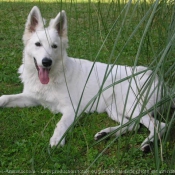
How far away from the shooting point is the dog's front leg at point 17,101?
3697mm

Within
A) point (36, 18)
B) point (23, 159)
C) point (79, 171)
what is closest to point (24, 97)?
point (36, 18)

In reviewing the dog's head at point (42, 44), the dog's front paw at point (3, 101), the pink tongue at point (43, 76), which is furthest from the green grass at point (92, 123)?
the dog's head at point (42, 44)

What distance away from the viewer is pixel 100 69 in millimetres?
3943

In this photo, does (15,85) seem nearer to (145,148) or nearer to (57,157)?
(57,157)

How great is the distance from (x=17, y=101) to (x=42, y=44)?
787 millimetres

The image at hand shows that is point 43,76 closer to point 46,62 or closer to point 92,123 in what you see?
point 46,62

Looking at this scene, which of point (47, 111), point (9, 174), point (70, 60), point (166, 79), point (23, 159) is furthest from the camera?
point (70, 60)

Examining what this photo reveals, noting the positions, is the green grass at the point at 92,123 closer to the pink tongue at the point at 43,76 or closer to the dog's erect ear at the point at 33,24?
the pink tongue at the point at 43,76

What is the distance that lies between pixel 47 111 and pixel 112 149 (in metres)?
1.15

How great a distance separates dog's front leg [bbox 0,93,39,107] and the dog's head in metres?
0.31

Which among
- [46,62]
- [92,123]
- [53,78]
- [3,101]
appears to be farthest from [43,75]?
[92,123]

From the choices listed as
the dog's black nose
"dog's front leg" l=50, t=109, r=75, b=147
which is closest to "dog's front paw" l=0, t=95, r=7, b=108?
the dog's black nose

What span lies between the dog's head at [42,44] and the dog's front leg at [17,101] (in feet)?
1.01

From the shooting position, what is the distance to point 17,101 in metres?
3.82
